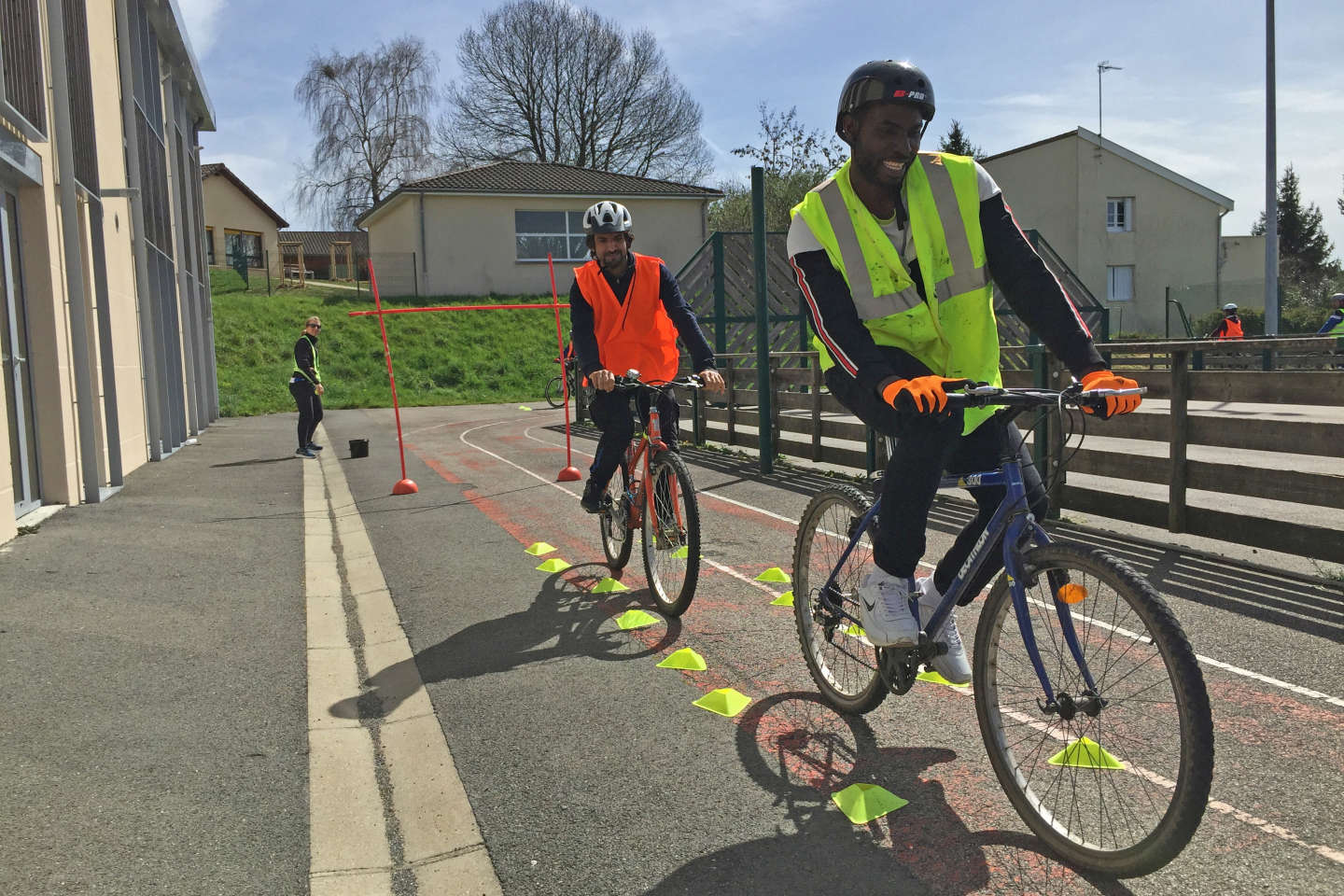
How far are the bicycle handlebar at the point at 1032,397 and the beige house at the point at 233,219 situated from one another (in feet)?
186

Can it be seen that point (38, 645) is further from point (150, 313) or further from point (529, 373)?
point (529, 373)

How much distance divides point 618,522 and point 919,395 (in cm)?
358

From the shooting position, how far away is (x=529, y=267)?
38125 mm

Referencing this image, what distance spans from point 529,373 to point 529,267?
7.72 meters

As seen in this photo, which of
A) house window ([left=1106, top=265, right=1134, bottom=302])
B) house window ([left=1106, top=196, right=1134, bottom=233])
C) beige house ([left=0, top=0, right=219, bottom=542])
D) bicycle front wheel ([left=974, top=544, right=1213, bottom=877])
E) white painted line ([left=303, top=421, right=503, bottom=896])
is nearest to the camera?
bicycle front wheel ([left=974, top=544, right=1213, bottom=877])

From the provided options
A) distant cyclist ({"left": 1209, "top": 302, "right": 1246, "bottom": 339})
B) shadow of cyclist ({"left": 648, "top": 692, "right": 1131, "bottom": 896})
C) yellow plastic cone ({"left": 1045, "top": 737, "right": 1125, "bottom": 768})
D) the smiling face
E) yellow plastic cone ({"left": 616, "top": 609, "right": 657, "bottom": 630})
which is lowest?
shadow of cyclist ({"left": 648, "top": 692, "right": 1131, "bottom": 896})

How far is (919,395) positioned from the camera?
2.65 meters

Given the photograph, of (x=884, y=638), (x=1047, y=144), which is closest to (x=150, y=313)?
(x=884, y=638)

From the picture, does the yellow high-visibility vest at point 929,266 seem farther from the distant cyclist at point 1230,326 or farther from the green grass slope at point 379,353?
the green grass slope at point 379,353

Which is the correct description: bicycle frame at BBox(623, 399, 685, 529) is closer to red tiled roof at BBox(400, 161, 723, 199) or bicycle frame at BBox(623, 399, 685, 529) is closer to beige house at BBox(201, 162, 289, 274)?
Result: red tiled roof at BBox(400, 161, 723, 199)

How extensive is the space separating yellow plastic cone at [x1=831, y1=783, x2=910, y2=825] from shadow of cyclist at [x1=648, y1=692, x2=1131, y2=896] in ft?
0.08

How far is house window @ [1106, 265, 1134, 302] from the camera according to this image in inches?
1783

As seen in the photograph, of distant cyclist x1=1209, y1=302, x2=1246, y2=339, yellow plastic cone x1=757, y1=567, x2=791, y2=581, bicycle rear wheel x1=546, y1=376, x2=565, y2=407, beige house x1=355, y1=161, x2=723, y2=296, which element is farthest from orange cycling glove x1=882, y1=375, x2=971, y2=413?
beige house x1=355, y1=161, x2=723, y2=296

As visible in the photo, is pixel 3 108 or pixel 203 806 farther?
pixel 3 108
